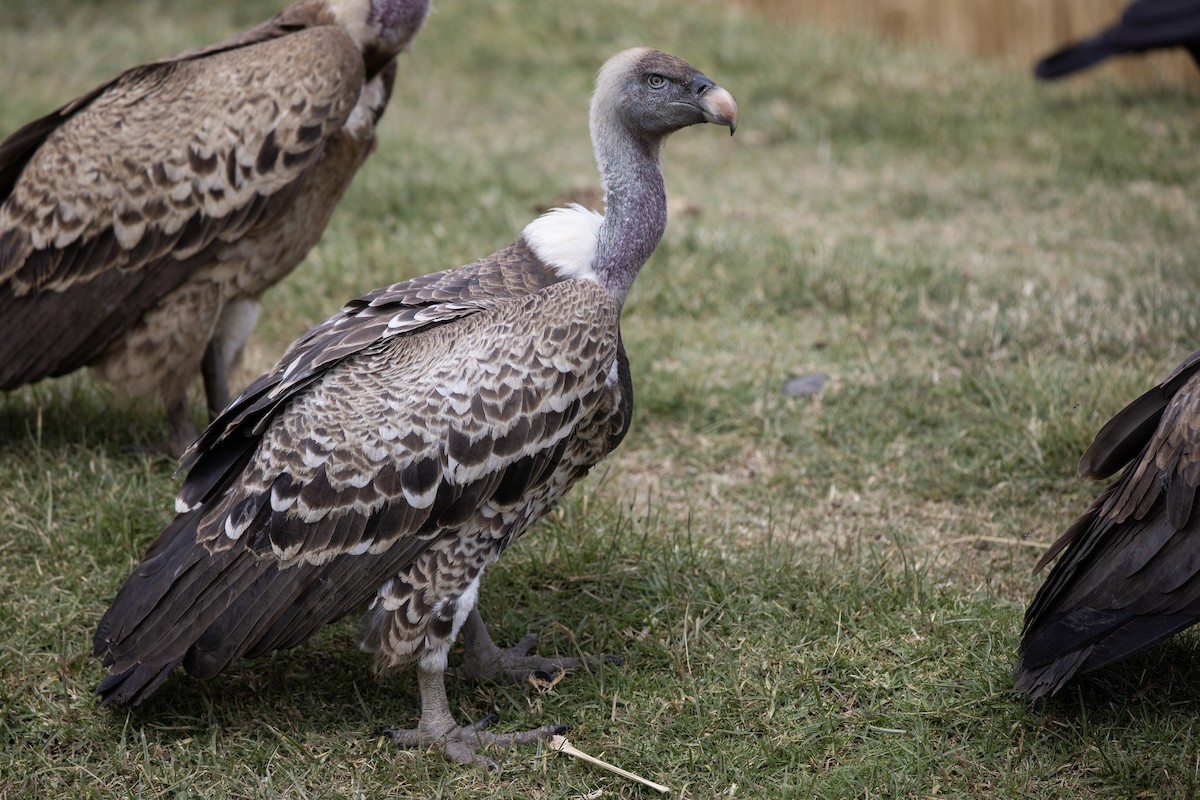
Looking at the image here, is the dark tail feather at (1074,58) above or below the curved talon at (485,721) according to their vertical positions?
above

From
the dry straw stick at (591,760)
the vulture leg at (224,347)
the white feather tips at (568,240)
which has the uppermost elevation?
the white feather tips at (568,240)

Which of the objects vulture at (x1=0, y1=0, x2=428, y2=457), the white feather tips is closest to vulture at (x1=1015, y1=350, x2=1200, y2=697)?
the white feather tips

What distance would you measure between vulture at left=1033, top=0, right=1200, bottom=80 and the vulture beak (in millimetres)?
6021

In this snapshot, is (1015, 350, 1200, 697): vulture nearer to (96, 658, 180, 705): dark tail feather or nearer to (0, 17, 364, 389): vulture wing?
(96, 658, 180, 705): dark tail feather

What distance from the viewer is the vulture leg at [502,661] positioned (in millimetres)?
3713

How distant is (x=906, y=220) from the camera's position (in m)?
7.21

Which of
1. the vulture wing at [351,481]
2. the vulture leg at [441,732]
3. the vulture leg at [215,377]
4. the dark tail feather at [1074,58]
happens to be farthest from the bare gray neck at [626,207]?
the dark tail feather at [1074,58]

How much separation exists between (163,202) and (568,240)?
167 cm

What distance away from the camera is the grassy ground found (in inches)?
131

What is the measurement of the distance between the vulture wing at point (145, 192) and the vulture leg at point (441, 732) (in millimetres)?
1958

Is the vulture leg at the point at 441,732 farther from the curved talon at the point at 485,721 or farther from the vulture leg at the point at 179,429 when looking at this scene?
the vulture leg at the point at 179,429

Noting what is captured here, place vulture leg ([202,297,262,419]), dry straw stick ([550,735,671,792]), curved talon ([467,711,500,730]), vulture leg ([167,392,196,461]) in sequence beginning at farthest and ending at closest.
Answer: vulture leg ([202,297,262,419]), vulture leg ([167,392,196,461]), curved talon ([467,711,500,730]), dry straw stick ([550,735,671,792])

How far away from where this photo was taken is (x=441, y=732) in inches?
135

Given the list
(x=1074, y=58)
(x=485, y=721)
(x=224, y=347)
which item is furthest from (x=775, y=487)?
(x=1074, y=58)
